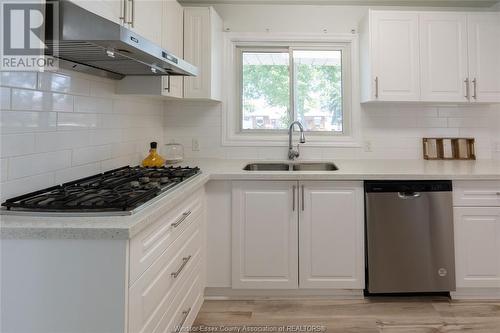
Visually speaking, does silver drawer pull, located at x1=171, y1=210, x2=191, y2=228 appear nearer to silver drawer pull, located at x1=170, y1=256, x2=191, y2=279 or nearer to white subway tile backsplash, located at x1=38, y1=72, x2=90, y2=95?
silver drawer pull, located at x1=170, y1=256, x2=191, y2=279

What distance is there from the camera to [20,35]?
117cm

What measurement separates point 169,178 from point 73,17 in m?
0.89

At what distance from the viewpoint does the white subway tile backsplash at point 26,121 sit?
1.25 m

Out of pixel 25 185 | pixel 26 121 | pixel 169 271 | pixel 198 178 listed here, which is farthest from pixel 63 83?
pixel 169 271

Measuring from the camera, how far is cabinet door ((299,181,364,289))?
7.27 ft

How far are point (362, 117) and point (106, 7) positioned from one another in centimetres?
224

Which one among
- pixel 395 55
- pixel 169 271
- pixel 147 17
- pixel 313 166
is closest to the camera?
pixel 169 271

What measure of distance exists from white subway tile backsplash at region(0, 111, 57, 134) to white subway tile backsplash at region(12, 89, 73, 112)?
0.03 metres

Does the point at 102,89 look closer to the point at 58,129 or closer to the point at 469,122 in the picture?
the point at 58,129

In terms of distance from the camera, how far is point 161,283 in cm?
138

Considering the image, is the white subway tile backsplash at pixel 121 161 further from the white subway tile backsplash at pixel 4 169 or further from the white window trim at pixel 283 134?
the white window trim at pixel 283 134

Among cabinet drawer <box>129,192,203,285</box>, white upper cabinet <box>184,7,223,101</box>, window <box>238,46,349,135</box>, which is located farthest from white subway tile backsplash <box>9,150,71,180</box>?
window <box>238,46,349,135</box>

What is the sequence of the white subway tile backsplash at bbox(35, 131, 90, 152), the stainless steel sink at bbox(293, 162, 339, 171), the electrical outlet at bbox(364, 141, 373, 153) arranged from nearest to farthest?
the white subway tile backsplash at bbox(35, 131, 90, 152) < the stainless steel sink at bbox(293, 162, 339, 171) < the electrical outlet at bbox(364, 141, 373, 153)

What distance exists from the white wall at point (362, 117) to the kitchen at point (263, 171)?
13mm
